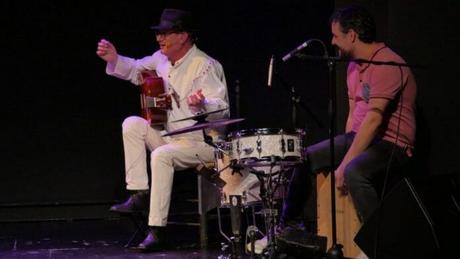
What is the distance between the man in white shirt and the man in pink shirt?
869mm

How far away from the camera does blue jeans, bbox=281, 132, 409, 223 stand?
364cm

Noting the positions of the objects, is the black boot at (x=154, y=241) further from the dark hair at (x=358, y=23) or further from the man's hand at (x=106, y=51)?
the dark hair at (x=358, y=23)

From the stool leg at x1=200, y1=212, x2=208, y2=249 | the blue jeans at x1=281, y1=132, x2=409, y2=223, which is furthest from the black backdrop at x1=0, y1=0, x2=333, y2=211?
the blue jeans at x1=281, y1=132, x2=409, y2=223

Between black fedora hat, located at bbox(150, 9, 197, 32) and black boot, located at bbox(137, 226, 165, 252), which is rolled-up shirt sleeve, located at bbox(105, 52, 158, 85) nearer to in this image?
black fedora hat, located at bbox(150, 9, 197, 32)

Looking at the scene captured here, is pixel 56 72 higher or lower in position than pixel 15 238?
higher

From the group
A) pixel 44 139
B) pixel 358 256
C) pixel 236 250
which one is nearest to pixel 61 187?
pixel 44 139

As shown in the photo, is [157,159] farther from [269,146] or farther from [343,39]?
[343,39]

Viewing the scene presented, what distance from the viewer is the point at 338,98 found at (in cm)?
541

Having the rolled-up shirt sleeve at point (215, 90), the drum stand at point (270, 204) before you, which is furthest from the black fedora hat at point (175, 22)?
the drum stand at point (270, 204)

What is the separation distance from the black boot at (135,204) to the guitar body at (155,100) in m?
0.51

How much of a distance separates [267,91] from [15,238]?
237 cm

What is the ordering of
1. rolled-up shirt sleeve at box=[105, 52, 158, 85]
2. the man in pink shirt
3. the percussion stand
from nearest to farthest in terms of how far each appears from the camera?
the percussion stand, the man in pink shirt, rolled-up shirt sleeve at box=[105, 52, 158, 85]

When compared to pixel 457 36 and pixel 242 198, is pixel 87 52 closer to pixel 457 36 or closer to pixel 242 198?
pixel 242 198

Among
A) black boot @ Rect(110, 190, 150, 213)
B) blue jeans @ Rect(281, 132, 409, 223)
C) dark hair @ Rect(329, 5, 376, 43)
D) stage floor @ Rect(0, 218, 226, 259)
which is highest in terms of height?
dark hair @ Rect(329, 5, 376, 43)
